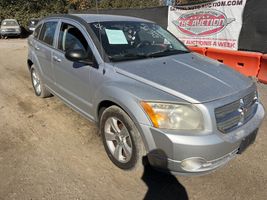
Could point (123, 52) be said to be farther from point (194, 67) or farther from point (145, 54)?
point (194, 67)

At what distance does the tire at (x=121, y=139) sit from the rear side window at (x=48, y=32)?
82.5 inches

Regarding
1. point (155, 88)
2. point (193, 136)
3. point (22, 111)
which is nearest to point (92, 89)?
point (155, 88)

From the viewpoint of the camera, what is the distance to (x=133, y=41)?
12.9ft

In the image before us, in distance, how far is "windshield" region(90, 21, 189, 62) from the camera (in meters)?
3.68

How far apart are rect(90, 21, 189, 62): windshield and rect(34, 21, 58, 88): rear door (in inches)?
48.6

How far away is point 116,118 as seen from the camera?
324cm

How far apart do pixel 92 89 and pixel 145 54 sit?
857mm

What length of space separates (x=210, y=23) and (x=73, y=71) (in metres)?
6.14

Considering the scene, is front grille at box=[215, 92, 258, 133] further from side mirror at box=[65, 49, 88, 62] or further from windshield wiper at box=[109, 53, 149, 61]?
side mirror at box=[65, 49, 88, 62]

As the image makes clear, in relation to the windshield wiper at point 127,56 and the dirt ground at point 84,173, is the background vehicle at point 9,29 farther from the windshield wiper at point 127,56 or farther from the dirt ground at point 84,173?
the windshield wiper at point 127,56

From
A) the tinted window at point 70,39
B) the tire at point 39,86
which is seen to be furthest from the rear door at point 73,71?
the tire at point 39,86

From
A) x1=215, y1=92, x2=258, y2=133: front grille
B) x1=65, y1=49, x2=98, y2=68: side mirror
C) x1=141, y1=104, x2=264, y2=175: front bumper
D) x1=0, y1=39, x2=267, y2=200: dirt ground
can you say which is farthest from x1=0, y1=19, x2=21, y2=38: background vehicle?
x1=215, y1=92, x2=258, y2=133: front grille

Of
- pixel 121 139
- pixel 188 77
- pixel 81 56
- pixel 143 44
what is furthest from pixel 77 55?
pixel 188 77

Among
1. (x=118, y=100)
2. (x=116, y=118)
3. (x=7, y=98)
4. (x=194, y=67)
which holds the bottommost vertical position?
(x=7, y=98)
